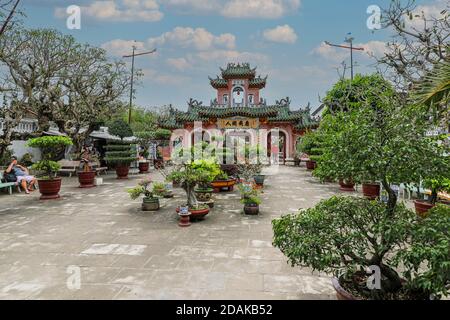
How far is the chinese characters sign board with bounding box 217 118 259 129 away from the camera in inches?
941

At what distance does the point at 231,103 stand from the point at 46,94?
48.8 feet

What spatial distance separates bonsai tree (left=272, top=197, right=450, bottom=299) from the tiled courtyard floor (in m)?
0.66

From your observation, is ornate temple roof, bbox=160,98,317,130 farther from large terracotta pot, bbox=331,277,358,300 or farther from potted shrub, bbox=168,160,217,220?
large terracotta pot, bbox=331,277,358,300

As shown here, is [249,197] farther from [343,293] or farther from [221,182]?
[343,293]

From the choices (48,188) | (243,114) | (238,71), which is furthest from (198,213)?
(238,71)

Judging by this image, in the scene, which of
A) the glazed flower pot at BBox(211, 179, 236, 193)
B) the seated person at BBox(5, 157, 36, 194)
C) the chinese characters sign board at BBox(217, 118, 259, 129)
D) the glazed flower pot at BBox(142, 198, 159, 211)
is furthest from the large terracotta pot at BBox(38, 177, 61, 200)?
the chinese characters sign board at BBox(217, 118, 259, 129)

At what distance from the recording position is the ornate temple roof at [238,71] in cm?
2530

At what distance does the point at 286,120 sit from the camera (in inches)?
929

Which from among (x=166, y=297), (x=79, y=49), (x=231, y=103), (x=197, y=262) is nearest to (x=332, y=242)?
(x=166, y=297)

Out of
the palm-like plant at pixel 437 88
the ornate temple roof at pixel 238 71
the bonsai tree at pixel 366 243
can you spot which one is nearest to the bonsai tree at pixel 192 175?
the bonsai tree at pixel 366 243

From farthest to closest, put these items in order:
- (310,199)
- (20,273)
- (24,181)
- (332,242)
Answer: (24,181), (310,199), (20,273), (332,242)

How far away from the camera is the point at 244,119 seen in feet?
78.7

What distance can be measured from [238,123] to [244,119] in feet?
1.92

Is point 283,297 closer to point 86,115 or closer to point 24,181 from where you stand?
point 24,181
